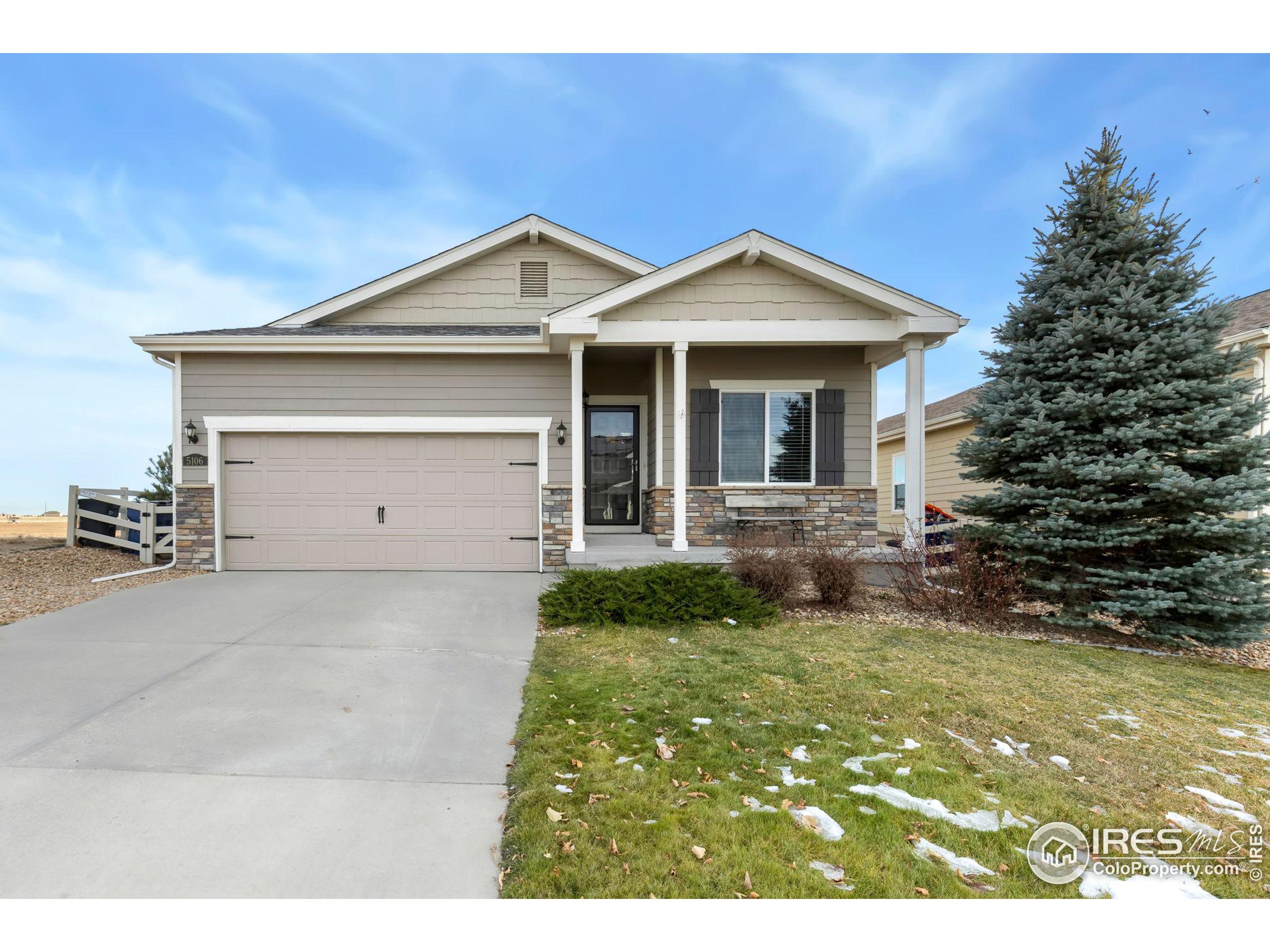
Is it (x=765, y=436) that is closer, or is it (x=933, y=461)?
(x=765, y=436)

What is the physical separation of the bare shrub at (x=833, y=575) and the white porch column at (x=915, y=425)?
1.63 metres

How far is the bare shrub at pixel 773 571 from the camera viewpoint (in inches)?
276

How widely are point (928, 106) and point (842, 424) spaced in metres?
6.02

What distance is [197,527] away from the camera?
880 centimetres

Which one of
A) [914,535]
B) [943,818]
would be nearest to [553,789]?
[943,818]

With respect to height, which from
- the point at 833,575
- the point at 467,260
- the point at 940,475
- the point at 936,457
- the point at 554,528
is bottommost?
the point at 833,575

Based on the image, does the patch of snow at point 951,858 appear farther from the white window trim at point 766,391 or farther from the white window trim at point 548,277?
the white window trim at point 548,277

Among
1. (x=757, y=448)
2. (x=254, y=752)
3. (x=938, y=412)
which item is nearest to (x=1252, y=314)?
(x=938, y=412)

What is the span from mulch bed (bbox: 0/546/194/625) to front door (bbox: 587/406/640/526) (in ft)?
→ 20.0

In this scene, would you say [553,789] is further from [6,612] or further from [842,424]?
[842,424]

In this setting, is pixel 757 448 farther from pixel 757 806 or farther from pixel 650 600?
pixel 757 806

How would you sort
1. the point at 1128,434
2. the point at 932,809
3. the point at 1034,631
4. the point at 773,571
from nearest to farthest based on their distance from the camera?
the point at 932,809
the point at 1128,434
the point at 1034,631
the point at 773,571

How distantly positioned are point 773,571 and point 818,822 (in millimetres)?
4576
